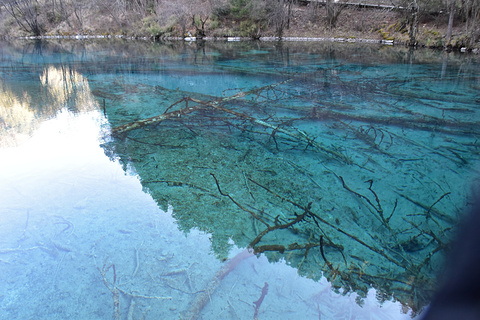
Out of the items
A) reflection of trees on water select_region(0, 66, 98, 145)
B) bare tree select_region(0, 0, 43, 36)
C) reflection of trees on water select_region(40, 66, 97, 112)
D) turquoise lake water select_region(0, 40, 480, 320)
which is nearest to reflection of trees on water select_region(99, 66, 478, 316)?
turquoise lake water select_region(0, 40, 480, 320)

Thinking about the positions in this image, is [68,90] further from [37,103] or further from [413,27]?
[413,27]

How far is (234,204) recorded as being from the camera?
3.24m

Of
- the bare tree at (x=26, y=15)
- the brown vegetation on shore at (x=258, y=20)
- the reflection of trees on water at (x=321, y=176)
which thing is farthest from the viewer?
the bare tree at (x=26, y=15)

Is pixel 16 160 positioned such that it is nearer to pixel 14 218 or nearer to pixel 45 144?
pixel 45 144

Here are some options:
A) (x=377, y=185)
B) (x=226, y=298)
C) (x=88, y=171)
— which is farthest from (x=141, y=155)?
(x=377, y=185)

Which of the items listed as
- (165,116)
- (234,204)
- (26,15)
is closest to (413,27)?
(165,116)

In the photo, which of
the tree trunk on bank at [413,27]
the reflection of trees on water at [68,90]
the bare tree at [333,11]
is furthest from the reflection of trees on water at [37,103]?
the bare tree at [333,11]

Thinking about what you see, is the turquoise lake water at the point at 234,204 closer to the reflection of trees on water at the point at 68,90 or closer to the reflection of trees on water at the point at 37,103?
the reflection of trees on water at the point at 37,103

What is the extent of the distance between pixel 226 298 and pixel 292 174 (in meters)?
1.99

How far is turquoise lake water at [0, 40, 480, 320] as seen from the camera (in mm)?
2156

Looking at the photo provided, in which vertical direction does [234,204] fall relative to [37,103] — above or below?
below

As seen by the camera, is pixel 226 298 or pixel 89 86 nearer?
pixel 226 298

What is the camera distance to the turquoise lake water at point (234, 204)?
2.16 m

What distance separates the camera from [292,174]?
379 centimetres
